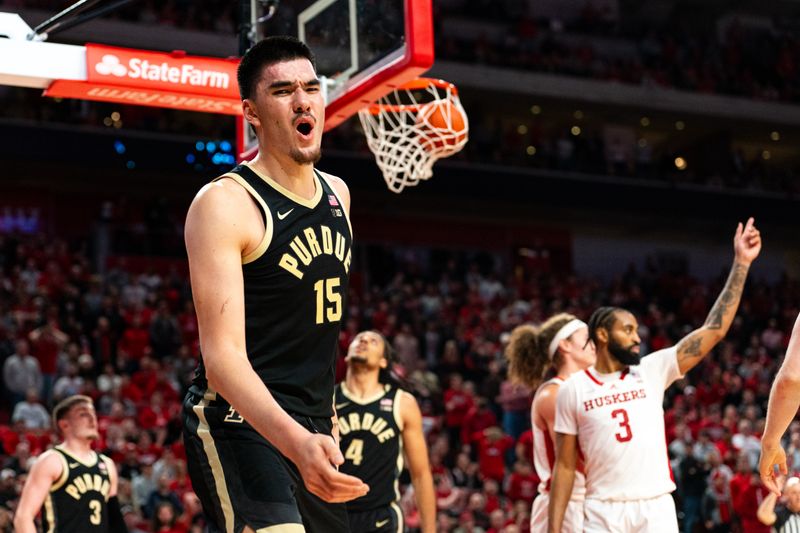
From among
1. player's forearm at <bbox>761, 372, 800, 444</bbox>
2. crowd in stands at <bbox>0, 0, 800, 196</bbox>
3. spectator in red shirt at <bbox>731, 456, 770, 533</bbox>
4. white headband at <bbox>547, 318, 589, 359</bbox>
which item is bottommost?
spectator in red shirt at <bbox>731, 456, 770, 533</bbox>

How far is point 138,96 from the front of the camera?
7.18 metres

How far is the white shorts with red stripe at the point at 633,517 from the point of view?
6.04 meters

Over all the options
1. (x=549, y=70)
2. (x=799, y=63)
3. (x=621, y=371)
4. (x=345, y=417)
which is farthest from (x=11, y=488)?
(x=799, y=63)

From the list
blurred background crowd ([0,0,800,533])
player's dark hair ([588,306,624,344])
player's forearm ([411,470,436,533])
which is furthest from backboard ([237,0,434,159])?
blurred background crowd ([0,0,800,533])

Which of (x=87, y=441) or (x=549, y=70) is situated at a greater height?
(x=549, y=70)

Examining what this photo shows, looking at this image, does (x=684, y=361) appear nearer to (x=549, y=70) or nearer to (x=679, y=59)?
(x=549, y=70)

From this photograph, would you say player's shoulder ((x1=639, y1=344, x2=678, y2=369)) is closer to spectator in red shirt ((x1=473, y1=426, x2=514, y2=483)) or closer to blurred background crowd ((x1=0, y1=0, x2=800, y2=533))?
blurred background crowd ((x1=0, y1=0, x2=800, y2=533))

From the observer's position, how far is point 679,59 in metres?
29.8

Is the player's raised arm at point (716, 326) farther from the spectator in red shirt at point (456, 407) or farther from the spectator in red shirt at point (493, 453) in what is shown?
the spectator in red shirt at point (456, 407)

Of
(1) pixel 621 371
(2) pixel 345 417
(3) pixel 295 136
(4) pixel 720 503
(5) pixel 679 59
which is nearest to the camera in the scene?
(3) pixel 295 136

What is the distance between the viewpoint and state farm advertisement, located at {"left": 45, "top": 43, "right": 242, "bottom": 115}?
689 centimetres

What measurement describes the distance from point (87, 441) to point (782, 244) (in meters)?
26.4

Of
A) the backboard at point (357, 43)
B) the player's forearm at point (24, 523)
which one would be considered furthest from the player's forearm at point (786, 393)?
the player's forearm at point (24, 523)

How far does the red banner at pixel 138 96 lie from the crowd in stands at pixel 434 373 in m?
2.09
